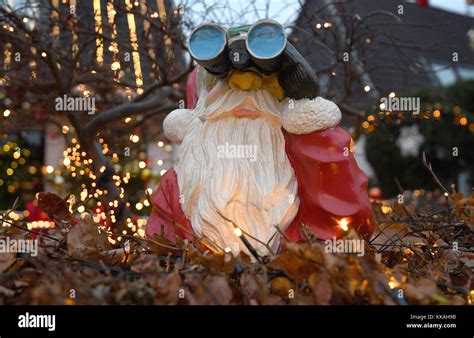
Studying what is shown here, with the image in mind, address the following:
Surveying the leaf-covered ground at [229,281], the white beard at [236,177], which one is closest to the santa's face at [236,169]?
the white beard at [236,177]

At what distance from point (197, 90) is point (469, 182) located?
7.55 metres

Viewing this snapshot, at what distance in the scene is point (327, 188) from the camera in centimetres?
184

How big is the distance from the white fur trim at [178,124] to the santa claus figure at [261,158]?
0.07m

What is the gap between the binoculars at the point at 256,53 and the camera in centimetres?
172

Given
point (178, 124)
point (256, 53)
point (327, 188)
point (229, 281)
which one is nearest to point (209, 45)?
point (256, 53)

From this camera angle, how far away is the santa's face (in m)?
1.81

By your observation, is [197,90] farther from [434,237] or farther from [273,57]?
[434,237]

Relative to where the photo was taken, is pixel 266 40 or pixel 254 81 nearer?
pixel 266 40

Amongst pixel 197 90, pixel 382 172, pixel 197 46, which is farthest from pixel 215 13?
pixel 382 172

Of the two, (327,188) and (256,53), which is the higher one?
(256,53)

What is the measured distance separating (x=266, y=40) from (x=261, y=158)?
361 mm

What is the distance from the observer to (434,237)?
4.89 ft

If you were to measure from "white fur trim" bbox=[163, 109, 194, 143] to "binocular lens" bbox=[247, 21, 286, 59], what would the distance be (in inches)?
15.1

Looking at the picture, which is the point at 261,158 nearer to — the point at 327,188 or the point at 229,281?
the point at 327,188
